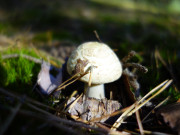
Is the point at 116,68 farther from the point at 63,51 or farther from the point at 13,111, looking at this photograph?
the point at 63,51

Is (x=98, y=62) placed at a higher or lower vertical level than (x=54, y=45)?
lower

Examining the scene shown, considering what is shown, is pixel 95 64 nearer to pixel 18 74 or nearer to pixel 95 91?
pixel 95 91

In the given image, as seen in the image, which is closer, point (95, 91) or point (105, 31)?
point (95, 91)

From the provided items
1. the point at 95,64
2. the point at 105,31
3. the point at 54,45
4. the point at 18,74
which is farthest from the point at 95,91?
the point at 105,31

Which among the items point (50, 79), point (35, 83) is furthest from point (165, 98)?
point (35, 83)

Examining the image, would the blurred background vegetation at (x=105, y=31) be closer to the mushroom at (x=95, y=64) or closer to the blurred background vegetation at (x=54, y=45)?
the blurred background vegetation at (x=54, y=45)

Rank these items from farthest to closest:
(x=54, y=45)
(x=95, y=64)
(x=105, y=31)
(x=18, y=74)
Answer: (x=105, y=31) → (x=54, y=45) → (x=18, y=74) → (x=95, y=64)

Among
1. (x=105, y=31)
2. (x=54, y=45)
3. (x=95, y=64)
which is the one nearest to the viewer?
(x=95, y=64)
